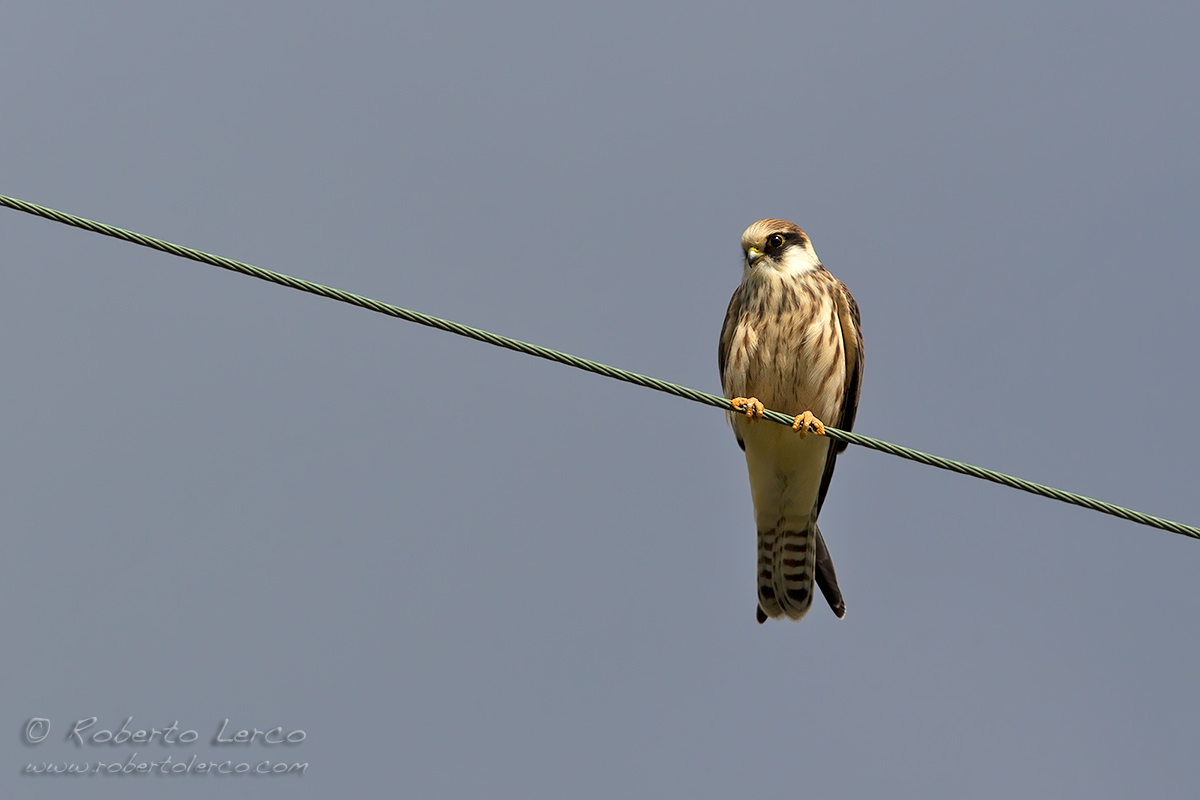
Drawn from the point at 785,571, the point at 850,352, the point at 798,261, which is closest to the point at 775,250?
the point at 798,261

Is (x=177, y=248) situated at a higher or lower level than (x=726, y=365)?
lower

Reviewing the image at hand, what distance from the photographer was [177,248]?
162 inches

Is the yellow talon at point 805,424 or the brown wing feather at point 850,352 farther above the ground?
the brown wing feather at point 850,352

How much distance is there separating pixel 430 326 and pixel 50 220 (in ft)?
4.06

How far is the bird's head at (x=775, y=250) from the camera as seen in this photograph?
7.23 meters

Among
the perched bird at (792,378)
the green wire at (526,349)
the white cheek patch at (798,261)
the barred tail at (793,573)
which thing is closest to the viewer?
the green wire at (526,349)

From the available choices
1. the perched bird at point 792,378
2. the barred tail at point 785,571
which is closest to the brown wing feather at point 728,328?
the perched bird at point 792,378

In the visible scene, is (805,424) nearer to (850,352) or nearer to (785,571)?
(850,352)

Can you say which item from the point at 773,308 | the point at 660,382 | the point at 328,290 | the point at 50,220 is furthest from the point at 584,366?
the point at 773,308

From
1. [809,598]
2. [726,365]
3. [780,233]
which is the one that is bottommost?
[809,598]

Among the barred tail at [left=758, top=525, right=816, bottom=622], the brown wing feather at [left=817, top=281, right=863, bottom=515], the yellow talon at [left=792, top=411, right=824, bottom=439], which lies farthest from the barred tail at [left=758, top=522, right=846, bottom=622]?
the yellow talon at [left=792, top=411, right=824, bottom=439]

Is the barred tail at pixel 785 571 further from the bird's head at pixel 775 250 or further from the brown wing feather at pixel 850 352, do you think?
the bird's head at pixel 775 250

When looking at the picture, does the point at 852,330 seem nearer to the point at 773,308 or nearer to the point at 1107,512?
the point at 773,308

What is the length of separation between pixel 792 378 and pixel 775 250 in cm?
75
